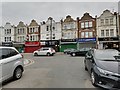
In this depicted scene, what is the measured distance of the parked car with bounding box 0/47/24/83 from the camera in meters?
6.03

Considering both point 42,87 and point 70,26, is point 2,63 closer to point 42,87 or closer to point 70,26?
point 42,87

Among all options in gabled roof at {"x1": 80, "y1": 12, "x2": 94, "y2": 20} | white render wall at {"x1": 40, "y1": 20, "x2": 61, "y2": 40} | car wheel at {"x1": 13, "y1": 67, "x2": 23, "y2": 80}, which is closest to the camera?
car wheel at {"x1": 13, "y1": 67, "x2": 23, "y2": 80}

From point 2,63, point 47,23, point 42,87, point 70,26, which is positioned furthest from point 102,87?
point 47,23

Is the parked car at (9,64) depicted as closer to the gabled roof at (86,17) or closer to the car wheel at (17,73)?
the car wheel at (17,73)

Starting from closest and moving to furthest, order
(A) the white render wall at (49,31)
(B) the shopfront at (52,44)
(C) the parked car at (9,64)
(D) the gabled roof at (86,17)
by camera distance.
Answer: (C) the parked car at (9,64)
(D) the gabled roof at (86,17)
(B) the shopfront at (52,44)
(A) the white render wall at (49,31)

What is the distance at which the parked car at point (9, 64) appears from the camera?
6.03 m

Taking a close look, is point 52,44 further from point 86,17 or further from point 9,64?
point 9,64

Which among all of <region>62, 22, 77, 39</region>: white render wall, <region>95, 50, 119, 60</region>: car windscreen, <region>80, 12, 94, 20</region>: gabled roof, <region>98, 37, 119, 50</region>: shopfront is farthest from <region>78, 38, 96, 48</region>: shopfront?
<region>95, 50, 119, 60</region>: car windscreen

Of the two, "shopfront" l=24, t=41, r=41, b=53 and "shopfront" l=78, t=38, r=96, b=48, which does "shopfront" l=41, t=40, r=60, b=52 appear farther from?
"shopfront" l=78, t=38, r=96, b=48

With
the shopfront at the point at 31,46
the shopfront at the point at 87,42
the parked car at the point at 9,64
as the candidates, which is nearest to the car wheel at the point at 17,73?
the parked car at the point at 9,64

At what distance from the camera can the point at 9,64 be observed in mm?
6383

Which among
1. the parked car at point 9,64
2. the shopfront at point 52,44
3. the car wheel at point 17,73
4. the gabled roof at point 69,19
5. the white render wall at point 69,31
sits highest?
the gabled roof at point 69,19

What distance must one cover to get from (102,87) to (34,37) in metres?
37.5

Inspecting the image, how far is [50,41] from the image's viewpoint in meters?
39.1
